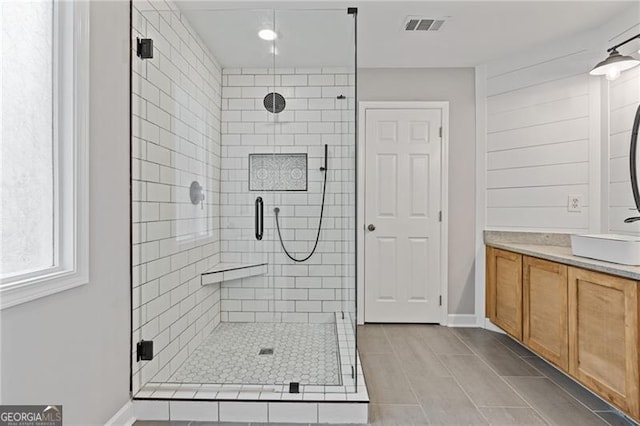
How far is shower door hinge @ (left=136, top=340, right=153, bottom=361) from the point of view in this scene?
208 cm

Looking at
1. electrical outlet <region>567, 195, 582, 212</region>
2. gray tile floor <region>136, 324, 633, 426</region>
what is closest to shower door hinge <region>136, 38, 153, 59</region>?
gray tile floor <region>136, 324, 633, 426</region>

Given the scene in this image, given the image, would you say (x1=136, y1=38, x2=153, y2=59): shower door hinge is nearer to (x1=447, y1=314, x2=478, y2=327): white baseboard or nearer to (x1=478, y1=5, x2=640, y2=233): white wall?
(x1=478, y1=5, x2=640, y2=233): white wall

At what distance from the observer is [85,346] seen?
1.65 metres

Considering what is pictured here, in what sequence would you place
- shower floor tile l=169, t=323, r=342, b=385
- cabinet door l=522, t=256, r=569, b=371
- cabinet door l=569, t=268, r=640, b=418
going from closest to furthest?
cabinet door l=569, t=268, r=640, b=418
shower floor tile l=169, t=323, r=342, b=385
cabinet door l=522, t=256, r=569, b=371

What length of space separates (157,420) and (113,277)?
76 centimetres

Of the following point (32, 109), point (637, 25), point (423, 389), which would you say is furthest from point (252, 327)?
point (637, 25)

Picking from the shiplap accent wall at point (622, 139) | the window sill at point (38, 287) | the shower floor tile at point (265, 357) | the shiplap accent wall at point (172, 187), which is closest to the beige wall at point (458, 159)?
the shiplap accent wall at point (622, 139)

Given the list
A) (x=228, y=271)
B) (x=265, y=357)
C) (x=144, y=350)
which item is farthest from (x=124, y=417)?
(x=228, y=271)

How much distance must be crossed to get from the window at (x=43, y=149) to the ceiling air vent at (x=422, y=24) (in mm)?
2056

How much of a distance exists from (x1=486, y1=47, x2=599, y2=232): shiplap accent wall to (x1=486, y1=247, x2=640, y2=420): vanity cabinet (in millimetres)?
560

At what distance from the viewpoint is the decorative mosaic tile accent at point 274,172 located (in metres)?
2.36

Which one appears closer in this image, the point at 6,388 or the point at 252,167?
the point at 6,388

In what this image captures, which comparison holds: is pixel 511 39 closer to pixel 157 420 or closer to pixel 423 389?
pixel 423 389

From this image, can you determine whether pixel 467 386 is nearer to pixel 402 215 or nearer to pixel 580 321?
pixel 580 321
